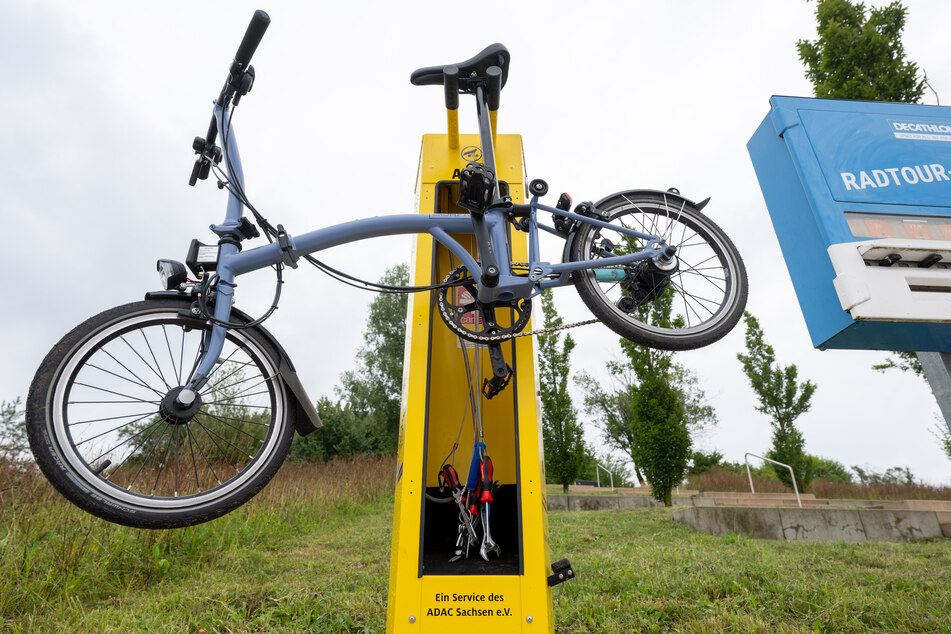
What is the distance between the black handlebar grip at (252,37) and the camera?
204 centimetres

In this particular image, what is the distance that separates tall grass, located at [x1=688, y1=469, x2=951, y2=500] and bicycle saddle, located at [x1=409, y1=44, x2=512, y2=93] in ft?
42.6

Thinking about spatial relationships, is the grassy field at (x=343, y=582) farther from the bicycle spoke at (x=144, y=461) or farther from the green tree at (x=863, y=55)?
the green tree at (x=863, y=55)

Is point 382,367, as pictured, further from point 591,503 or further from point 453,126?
point 453,126

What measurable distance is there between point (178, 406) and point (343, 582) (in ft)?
8.60

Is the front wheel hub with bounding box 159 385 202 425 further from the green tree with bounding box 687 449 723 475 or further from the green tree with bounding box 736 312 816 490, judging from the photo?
the green tree with bounding box 687 449 723 475

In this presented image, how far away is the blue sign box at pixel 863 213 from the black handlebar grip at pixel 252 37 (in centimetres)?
232

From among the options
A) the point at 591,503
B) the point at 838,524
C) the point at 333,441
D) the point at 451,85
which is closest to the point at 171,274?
the point at 451,85

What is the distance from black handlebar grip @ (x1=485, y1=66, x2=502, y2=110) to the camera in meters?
2.44

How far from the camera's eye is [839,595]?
330 cm

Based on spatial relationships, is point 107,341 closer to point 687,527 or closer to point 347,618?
point 347,618

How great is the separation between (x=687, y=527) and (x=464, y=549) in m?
6.02

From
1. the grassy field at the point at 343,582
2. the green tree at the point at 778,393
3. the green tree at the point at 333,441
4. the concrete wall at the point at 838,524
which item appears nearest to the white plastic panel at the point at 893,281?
the grassy field at the point at 343,582

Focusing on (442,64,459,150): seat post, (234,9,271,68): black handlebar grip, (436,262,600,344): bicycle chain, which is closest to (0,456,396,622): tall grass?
(436,262,600,344): bicycle chain

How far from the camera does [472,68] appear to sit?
8.17 ft
